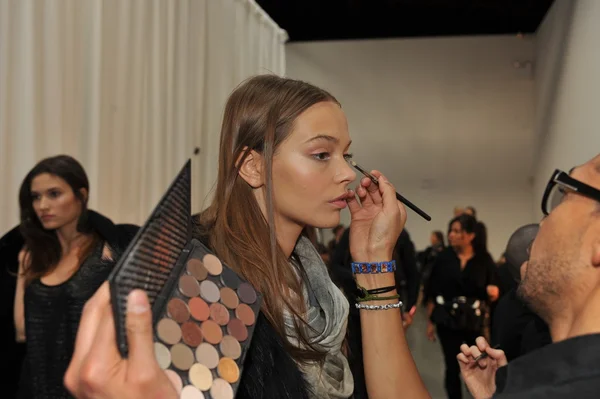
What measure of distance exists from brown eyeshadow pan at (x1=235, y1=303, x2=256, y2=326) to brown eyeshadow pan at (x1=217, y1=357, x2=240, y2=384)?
0.07 m

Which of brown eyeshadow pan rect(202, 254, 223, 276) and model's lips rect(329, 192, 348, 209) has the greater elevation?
model's lips rect(329, 192, 348, 209)

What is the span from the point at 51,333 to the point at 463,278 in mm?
2920

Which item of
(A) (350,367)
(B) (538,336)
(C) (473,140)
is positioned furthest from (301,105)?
(C) (473,140)

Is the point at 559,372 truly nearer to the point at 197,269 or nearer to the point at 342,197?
the point at 197,269

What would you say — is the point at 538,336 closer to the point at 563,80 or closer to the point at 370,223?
the point at 370,223

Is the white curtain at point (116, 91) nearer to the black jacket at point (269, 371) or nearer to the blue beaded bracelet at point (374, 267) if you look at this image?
the blue beaded bracelet at point (374, 267)

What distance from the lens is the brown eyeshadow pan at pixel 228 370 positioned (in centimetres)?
82

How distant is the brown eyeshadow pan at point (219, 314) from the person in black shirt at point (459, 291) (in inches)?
141

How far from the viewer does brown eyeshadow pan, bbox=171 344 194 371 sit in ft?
2.56

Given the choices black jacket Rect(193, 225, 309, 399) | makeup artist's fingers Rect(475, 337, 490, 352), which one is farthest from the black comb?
makeup artist's fingers Rect(475, 337, 490, 352)

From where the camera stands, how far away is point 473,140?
343 inches

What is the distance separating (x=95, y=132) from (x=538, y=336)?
8.62 feet

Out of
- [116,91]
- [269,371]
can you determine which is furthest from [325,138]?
[116,91]

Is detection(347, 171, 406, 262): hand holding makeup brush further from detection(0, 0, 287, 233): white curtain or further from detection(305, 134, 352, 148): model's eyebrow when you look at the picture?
detection(0, 0, 287, 233): white curtain
